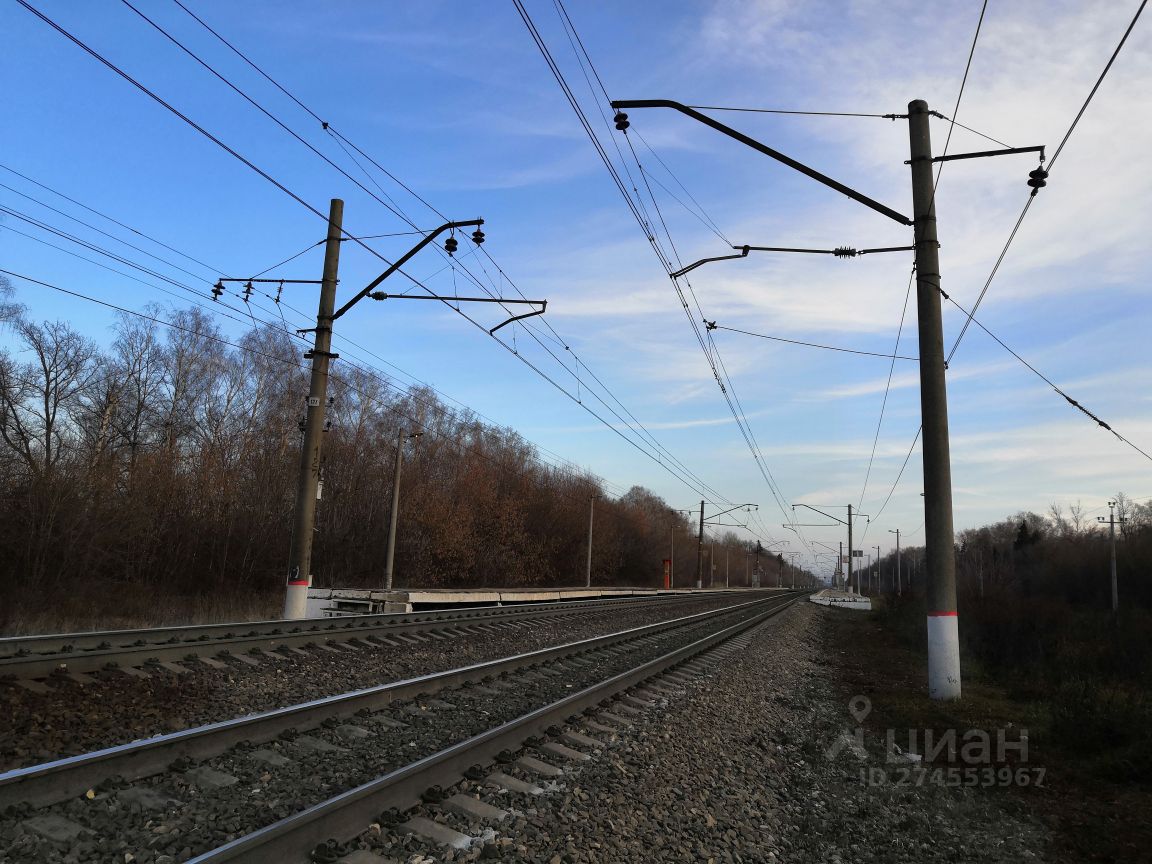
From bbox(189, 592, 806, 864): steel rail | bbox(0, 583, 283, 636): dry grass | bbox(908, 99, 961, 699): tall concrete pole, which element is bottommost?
bbox(0, 583, 283, 636): dry grass

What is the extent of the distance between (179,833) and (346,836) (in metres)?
0.98

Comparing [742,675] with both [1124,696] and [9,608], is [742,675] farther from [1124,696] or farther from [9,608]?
[9,608]

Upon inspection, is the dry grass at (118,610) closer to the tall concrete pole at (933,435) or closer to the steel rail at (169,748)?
the steel rail at (169,748)

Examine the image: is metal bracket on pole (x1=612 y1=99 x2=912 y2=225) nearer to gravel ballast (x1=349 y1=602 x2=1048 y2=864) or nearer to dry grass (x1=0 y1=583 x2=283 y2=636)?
gravel ballast (x1=349 y1=602 x2=1048 y2=864)

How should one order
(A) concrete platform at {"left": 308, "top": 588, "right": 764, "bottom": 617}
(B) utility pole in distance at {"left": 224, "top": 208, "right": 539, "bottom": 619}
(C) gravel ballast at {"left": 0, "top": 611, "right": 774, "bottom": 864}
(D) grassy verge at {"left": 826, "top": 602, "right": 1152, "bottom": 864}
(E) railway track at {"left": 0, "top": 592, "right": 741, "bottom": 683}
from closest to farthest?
(C) gravel ballast at {"left": 0, "top": 611, "right": 774, "bottom": 864} < (D) grassy verge at {"left": 826, "top": 602, "right": 1152, "bottom": 864} < (E) railway track at {"left": 0, "top": 592, "right": 741, "bottom": 683} < (B) utility pole in distance at {"left": 224, "top": 208, "right": 539, "bottom": 619} < (A) concrete platform at {"left": 308, "top": 588, "right": 764, "bottom": 617}

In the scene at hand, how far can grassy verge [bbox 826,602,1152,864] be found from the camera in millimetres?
5805

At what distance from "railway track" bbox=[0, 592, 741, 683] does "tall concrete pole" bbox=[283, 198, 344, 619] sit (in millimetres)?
1672

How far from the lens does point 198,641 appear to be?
10.7 m

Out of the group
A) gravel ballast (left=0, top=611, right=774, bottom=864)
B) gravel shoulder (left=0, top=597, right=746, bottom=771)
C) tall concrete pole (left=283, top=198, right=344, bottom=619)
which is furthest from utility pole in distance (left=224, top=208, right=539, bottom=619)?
gravel ballast (left=0, top=611, right=774, bottom=864)

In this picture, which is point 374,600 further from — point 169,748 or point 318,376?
point 169,748

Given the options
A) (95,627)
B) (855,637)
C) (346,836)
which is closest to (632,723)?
(346,836)

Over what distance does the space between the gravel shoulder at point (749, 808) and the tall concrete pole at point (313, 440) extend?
33.8 feet

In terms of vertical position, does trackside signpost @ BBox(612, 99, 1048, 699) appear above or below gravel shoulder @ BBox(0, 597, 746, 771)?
above

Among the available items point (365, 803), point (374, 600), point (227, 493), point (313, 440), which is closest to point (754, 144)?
point (365, 803)
